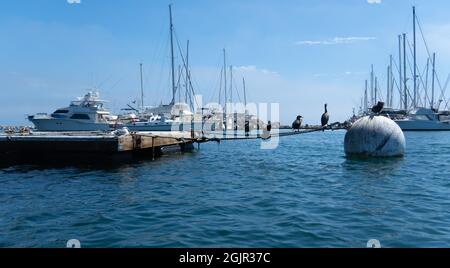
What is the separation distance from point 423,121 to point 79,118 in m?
60.3

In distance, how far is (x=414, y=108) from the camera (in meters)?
80.2

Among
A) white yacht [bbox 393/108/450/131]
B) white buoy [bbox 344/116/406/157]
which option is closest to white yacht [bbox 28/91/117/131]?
white buoy [bbox 344/116/406/157]

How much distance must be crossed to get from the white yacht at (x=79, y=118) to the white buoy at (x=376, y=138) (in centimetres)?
4205

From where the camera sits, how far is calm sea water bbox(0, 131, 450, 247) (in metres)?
9.30

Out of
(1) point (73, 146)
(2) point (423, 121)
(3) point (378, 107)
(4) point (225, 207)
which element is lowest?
(4) point (225, 207)

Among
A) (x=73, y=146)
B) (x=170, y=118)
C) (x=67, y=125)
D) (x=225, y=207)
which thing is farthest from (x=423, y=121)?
(x=225, y=207)

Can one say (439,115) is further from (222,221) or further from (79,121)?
(222,221)

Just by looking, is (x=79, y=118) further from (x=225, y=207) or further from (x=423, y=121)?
(x=423, y=121)

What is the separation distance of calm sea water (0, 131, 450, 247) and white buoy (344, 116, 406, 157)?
2534 mm

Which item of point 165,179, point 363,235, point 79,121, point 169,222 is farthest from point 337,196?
point 79,121

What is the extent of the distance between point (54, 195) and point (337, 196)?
1010 cm

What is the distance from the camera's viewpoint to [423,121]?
75.8 m

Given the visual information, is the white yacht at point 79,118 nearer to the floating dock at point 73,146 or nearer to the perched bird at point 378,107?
the floating dock at point 73,146

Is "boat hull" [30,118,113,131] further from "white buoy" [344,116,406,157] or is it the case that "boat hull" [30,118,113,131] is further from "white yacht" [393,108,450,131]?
"white yacht" [393,108,450,131]
